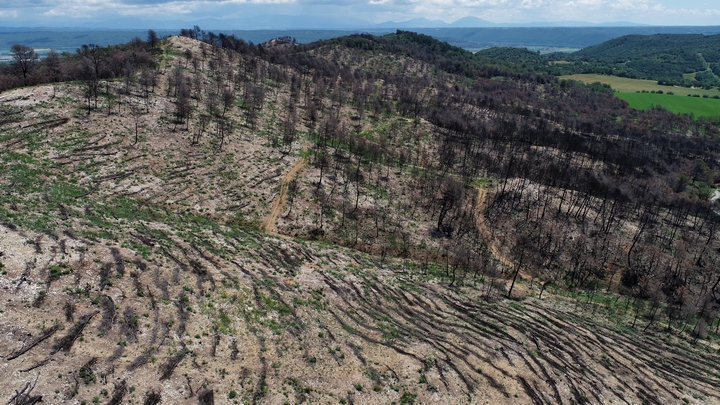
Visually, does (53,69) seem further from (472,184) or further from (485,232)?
(485,232)

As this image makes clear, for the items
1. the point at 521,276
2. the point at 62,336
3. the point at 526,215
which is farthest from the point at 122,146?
the point at 526,215

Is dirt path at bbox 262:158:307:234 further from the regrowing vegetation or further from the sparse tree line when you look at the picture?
the sparse tree line

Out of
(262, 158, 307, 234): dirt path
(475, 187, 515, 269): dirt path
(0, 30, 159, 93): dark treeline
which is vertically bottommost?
(475, 187, 515, 269): dirt path

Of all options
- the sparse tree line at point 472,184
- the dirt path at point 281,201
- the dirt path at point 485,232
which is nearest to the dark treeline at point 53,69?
the sparse tree line at point 472,184

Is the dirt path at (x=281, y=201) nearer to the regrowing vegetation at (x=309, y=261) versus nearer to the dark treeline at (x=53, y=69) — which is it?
the regrowing vegetation at (x=309, y=261)

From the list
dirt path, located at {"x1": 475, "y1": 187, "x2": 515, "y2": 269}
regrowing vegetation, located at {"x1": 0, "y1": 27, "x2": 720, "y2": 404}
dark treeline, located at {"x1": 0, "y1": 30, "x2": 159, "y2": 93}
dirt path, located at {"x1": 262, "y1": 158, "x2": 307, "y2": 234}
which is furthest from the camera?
dark treeline, located at {"x1": 0, "y1": 30, "x2": 159, "y2": 93}

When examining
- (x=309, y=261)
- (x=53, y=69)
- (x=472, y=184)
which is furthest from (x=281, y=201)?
(x=53, y=69)

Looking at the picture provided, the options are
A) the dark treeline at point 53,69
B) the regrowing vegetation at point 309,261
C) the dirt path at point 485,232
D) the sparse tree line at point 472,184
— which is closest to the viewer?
the regrowing vegetation at point 309,261

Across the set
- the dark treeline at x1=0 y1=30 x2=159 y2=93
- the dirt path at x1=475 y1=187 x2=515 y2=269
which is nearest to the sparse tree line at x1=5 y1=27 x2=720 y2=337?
the dirt path at x1=475 y1=187 x2=515 y2=269
